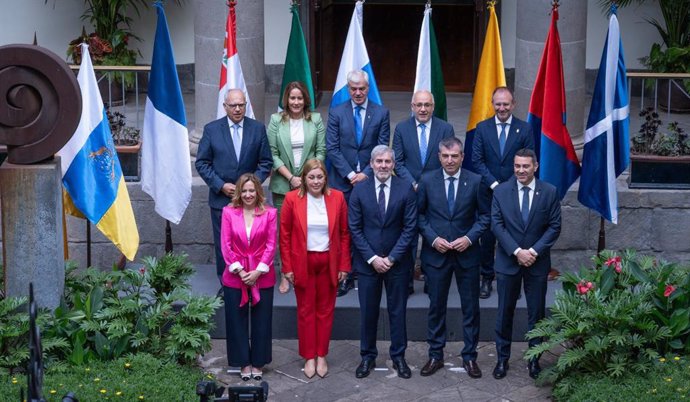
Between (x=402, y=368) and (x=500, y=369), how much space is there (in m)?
0.88

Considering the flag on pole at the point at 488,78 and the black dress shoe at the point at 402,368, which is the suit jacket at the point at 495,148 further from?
the black dress shoe at the point at 402,368

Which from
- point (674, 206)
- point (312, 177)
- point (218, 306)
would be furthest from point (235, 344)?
point (674, 206)

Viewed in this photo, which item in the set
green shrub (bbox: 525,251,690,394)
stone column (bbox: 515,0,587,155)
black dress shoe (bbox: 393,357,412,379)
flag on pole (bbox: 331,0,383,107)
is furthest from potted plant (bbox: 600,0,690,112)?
black dress shoe (bbox: 393,357,412,379)

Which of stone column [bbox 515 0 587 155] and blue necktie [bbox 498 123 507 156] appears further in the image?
stone column [bbox 515 0 587 155]

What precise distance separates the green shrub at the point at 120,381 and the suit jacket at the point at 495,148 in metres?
3.40

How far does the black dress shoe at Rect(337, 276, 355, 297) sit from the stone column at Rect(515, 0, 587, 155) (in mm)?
2925

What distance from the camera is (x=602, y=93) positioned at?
14312 millimetres

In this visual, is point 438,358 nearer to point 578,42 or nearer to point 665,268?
point 665,268

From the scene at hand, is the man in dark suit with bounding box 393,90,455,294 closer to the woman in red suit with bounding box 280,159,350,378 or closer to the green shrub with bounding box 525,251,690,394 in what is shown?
the woman in red suit with bounding box 280,159,350,378

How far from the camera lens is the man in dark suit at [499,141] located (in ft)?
44.1

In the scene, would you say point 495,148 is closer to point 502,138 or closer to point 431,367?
point 502,138

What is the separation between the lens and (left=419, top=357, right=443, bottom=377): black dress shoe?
41.9 feet

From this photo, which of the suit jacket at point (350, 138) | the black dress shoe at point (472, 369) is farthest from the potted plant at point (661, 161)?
the black dress shoe at point (472, 369)

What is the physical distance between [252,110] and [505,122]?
3.08 m
